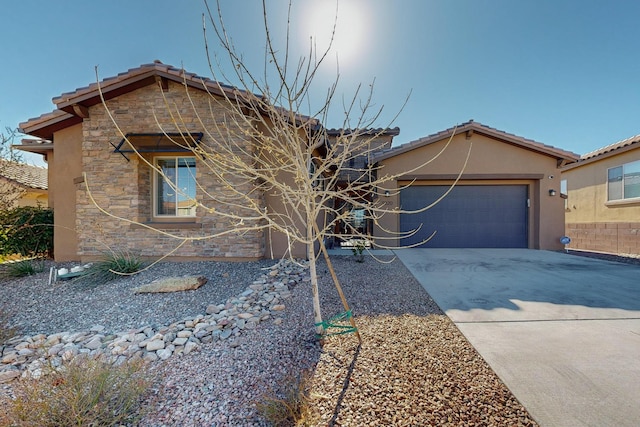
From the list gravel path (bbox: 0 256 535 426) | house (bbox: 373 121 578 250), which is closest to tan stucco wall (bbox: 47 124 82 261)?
gravel path (bbox: 0 256 535 426)

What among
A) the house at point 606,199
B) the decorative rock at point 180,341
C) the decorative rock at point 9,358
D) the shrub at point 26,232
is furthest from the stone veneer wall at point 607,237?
the shrub at point 26,232

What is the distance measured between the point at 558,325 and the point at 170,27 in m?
10.4

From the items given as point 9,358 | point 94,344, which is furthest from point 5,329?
point 94,344

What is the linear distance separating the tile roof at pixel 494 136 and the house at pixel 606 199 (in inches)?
42.0

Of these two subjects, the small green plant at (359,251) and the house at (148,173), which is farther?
the small green plant at (359,251)

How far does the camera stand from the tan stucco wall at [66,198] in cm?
832

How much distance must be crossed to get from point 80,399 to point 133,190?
667 centimetres

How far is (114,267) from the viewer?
21.8 feet

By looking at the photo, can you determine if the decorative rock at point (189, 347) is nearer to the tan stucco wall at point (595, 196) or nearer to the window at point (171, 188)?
the window at point (171, 188)

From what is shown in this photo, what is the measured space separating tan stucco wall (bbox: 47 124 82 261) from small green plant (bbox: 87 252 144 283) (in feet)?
7.92

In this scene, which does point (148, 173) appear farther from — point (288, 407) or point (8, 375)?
point (288, 407)

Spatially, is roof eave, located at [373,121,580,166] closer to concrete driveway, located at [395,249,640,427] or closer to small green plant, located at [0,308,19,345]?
concrete driveway, located at [395,249,640,427]

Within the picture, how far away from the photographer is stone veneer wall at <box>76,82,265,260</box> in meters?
7.66

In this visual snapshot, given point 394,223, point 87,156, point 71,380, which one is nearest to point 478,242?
point 394,223
